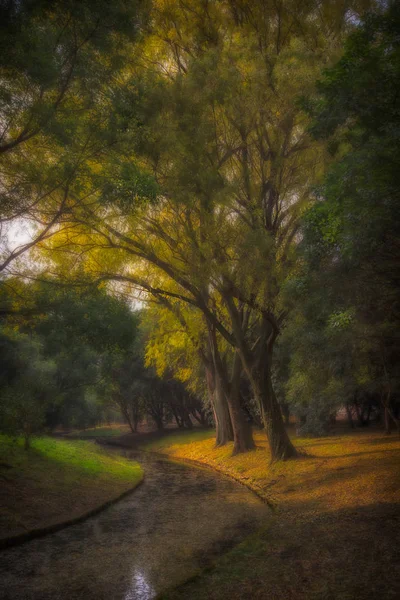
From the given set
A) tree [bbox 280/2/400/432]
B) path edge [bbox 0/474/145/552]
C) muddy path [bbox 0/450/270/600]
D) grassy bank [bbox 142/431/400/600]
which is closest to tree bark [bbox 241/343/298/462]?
grassy bank [bbox 142/431/400/600]

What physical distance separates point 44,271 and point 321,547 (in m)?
10.2

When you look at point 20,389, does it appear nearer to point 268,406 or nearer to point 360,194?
point 268,406

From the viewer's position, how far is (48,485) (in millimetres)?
15367

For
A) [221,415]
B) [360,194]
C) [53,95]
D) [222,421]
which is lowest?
[222,421]

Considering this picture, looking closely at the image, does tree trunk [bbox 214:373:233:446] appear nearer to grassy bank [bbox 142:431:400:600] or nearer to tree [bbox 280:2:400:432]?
grassy bank [bbox 142:431:400:600]

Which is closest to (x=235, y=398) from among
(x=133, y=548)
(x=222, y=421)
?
(x=222, y=421)

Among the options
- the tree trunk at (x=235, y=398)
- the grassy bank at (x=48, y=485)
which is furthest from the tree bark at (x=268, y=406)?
the grassy bank at (x=48, y=485)

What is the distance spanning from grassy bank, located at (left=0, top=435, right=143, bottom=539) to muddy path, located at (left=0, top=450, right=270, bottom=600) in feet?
2.58

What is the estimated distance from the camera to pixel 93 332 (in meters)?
12.9

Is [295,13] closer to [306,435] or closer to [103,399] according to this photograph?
[306,435]

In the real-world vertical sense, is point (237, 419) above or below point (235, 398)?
below

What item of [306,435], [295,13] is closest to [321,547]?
[295,13]

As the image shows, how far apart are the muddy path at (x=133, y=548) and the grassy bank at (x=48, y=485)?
2.58 feet

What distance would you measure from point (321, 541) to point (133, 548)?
427 cm
